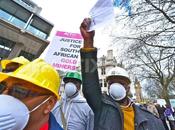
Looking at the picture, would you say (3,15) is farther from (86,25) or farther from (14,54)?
(86,25)

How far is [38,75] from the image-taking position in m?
1.65

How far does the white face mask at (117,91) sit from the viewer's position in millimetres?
2824

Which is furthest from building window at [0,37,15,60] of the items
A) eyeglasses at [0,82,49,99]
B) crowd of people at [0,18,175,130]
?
eyeglasses at [0,82,49,99]

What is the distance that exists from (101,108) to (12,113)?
3.72ft

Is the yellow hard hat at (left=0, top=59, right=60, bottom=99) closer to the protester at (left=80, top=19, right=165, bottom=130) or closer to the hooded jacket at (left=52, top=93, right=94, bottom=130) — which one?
the protester at (left=80, top=19, right=165, bottom=130)

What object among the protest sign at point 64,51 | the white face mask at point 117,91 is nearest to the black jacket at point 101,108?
the white face mask at point 117,91

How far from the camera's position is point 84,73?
2.24 metres

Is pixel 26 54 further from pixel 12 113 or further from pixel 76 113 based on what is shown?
pixel 12 113

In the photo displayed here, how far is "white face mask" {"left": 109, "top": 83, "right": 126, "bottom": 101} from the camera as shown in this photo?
282 cm

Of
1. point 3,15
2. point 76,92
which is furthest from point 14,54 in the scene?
point 76,92

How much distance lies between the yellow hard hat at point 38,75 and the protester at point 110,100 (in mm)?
504

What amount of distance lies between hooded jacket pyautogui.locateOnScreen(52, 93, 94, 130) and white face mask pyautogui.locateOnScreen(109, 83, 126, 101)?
47 cm

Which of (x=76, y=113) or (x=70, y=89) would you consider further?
(x=70, y=89)

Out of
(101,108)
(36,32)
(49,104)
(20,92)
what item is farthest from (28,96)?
(36,32)
